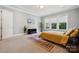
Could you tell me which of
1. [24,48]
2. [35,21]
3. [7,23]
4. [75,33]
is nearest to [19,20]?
[7,23]

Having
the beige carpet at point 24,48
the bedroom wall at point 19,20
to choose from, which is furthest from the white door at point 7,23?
the beige carpet at point 24,48

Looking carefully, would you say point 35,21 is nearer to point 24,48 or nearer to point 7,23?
point 7,23

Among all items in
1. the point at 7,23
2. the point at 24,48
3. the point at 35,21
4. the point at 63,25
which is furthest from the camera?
the point at 35,21

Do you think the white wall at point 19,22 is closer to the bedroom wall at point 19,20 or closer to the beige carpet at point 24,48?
the bedroom wall at point 19,20

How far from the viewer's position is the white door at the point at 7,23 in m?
5.83

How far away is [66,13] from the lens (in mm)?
7547

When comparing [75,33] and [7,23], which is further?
[7,23]

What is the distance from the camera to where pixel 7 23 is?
20.3 feet

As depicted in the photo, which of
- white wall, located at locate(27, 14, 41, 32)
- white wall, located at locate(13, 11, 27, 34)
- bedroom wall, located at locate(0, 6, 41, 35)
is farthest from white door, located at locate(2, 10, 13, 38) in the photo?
white wall, located at locate(27, 14, 41, 32)

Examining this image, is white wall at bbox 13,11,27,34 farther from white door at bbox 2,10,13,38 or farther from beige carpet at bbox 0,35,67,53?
beige carpet at bbox 0,35,67,53

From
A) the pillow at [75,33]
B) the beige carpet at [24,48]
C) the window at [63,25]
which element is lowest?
the beige carpet at [24,48]

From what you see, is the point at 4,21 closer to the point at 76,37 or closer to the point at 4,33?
the point at 4,33

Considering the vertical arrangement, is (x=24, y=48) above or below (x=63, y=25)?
below
